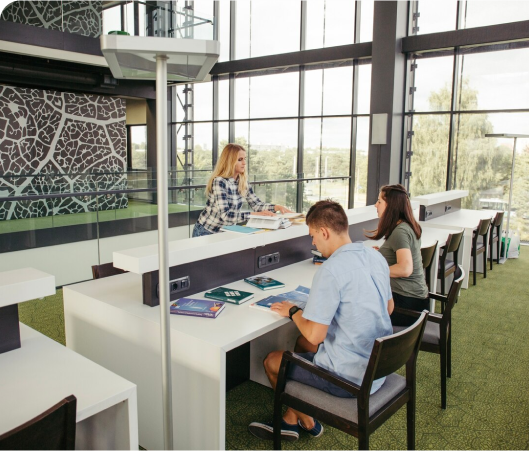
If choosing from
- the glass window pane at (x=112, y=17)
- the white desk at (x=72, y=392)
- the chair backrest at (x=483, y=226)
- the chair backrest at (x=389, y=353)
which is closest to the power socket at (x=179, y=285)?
the white desk at (x=72, y=392)

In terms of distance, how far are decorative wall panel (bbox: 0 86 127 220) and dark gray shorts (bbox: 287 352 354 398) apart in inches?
259

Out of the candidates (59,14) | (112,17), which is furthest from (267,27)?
(59,14)

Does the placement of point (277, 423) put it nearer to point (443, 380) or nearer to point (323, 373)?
point (323, 373)

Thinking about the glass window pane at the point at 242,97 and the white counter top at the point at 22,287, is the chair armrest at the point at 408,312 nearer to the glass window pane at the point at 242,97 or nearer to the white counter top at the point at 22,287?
the white counter top at the point at 22,287

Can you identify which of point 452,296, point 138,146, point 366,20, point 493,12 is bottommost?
point 452,296

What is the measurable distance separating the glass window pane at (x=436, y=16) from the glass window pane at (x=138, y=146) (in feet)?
27.9

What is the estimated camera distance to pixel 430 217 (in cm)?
613

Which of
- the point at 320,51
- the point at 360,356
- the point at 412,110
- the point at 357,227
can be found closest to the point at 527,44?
the point at 412,110

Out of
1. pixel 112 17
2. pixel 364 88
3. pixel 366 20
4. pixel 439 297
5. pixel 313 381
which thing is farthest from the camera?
pixel 364 88

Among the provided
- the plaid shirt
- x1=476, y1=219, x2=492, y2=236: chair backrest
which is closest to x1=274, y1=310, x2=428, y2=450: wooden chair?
the plaid shirt

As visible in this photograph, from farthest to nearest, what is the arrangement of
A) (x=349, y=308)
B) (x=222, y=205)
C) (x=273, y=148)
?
(x=273, y=148)
(x=222, y=205)
(x=349, y=308)

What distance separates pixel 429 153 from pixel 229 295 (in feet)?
24.1

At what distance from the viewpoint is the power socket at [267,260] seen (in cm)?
329

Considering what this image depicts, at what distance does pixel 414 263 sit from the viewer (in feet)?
10.4
